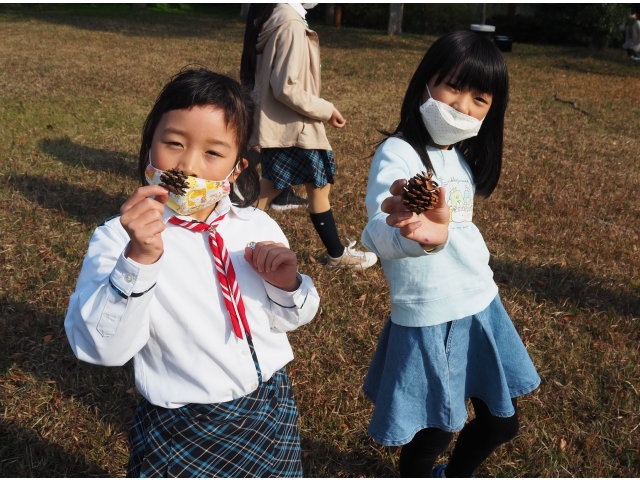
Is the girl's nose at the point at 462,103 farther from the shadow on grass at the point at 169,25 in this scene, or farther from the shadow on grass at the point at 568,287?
the shadow on grass at the point at 169,25

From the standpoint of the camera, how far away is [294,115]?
150 inches

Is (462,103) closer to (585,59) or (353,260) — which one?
(353,260)

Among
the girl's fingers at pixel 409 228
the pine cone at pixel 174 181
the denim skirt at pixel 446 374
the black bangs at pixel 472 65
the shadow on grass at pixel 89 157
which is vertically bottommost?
the shadow on grass at pixel 89 157

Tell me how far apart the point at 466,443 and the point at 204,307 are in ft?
3.81

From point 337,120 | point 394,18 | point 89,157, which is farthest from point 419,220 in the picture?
point 394,18

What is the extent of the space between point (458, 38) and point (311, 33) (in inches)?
73.5

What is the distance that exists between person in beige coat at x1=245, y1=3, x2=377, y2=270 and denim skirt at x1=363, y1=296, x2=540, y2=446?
1.84 metres

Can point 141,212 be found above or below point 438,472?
above

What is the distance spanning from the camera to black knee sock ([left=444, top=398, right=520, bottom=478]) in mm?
2084

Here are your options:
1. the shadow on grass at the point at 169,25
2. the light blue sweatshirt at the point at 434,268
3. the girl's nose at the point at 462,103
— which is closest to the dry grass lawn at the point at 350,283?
the light blue sweatshirt at the point at 434,268

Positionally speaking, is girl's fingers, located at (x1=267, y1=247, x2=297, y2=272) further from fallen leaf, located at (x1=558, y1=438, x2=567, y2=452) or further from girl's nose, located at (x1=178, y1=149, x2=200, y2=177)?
fallen leaf, located at (x1=558, y1=438, x2=567, y2=452)

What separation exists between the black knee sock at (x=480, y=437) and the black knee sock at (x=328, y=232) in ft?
6.39

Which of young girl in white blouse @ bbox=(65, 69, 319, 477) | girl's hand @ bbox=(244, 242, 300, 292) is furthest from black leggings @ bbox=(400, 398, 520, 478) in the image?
girl's hand @ bbox=(244, 242, 300, 292)

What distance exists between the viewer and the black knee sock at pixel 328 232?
13.2 feet
